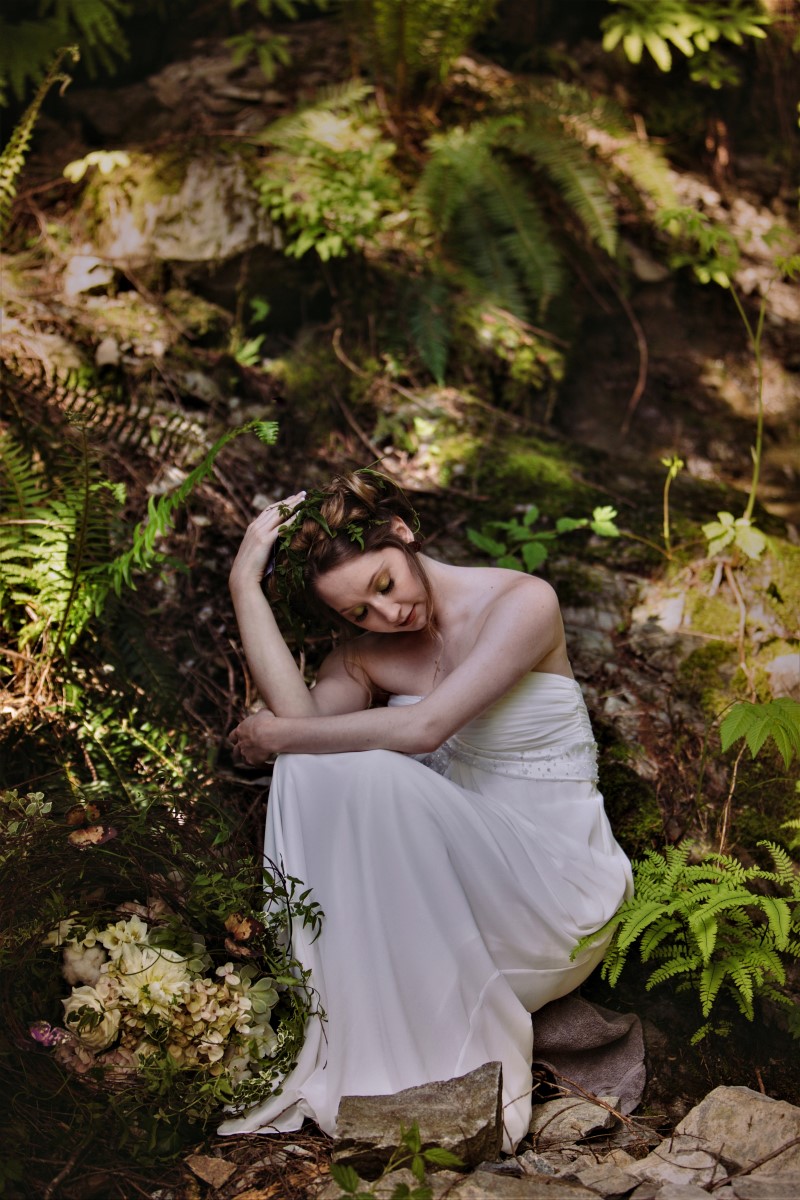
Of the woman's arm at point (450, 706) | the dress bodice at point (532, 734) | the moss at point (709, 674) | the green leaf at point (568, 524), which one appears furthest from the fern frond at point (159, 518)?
the moss at point (709, 674)

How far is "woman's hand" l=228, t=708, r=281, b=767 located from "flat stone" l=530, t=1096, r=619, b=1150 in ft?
4.25

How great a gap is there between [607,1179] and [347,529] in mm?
1838

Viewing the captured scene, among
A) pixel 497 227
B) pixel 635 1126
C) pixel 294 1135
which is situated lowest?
pixel 635 1126

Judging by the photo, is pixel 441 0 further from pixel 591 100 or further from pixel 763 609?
pixel 763 609

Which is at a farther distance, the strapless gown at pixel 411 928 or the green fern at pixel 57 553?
the green fern at pixel 57 553

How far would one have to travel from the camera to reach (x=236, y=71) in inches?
242

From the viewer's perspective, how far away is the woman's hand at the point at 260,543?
308 cm

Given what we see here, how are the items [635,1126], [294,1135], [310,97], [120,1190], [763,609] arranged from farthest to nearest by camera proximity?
[310,97] → [763,609] → [635,1126] → [294,1135] → [120,1190]

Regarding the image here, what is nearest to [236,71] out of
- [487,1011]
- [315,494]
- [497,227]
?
[497,227]

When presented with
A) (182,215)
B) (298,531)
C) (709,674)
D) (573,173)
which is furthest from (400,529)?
(573,173)

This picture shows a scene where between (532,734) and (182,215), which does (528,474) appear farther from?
(182,215)

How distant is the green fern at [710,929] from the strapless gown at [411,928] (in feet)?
0.49

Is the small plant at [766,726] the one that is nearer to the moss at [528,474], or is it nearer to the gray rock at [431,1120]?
the gray rock at [431,1120]

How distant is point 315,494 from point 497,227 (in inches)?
130
